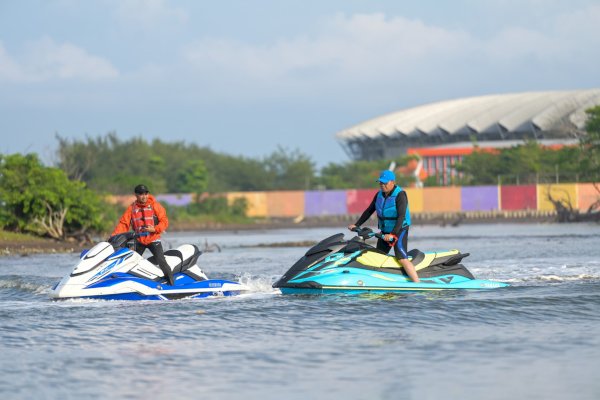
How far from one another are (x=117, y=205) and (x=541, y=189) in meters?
29.3

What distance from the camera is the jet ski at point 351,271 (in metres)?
14.2

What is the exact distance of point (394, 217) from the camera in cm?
1435

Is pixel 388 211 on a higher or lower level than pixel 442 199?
lower

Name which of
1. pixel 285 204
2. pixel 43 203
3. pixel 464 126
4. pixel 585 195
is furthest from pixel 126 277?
pixel 464 126

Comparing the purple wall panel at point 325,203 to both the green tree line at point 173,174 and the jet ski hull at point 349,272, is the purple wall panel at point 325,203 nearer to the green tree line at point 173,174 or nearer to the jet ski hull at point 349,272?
the green tree line at point 173,174

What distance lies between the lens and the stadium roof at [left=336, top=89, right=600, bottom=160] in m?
108

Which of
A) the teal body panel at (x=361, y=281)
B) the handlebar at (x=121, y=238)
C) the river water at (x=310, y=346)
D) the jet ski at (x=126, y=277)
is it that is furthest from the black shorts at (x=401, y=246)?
the handlebar at (x=121, y=238)

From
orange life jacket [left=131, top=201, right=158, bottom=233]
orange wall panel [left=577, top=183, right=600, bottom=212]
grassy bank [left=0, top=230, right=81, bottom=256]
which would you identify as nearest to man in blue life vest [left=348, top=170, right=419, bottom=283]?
orange life jacket [left=131, top=201, right=158, bottom=233]

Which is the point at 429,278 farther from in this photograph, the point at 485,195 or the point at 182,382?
the point at 485,195

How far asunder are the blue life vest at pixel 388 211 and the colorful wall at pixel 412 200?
59008 mm

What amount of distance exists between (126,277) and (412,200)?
224 feet

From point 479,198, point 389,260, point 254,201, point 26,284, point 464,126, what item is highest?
point 464,126

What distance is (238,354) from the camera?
33.9ft

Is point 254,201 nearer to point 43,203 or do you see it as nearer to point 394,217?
point 43,203
